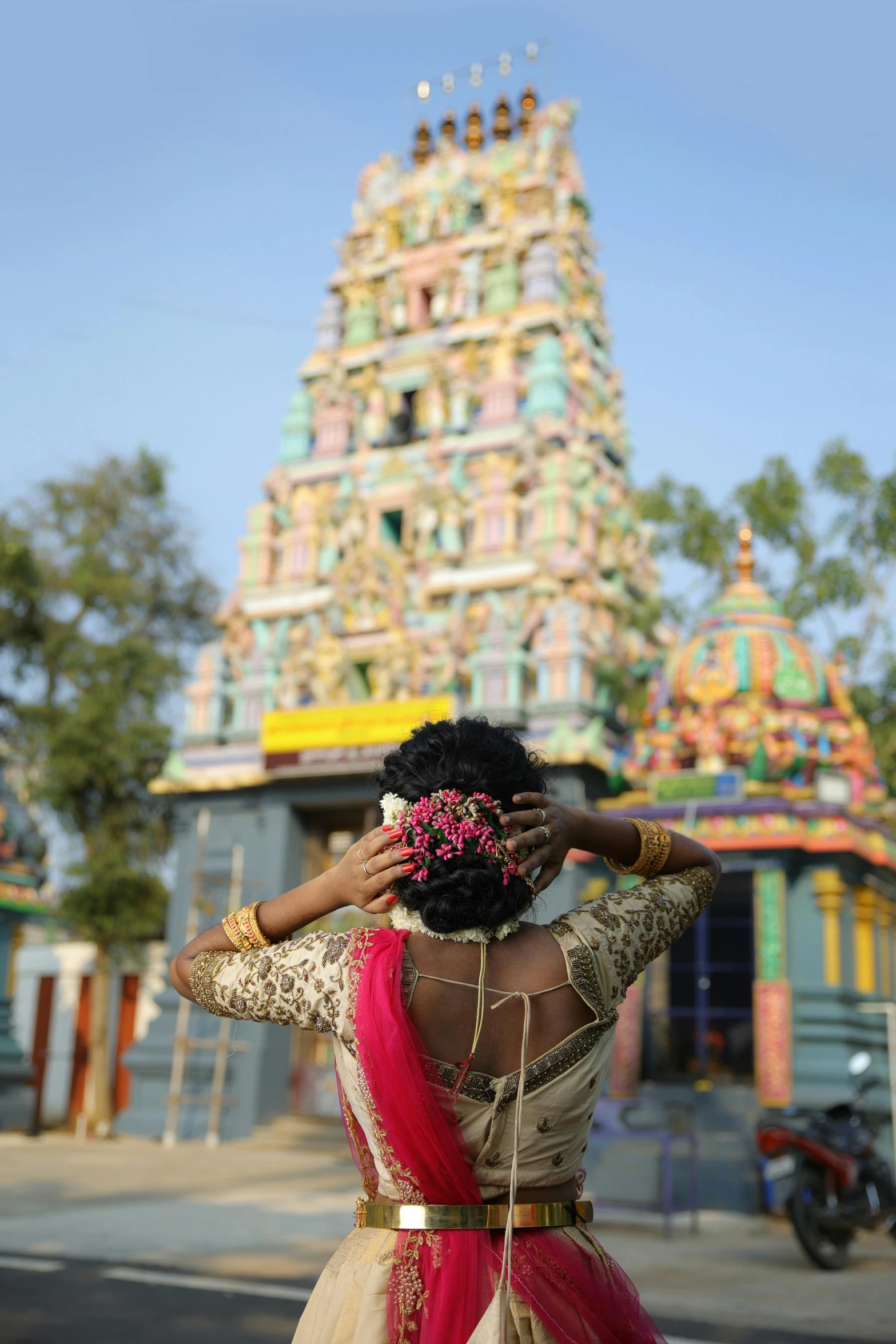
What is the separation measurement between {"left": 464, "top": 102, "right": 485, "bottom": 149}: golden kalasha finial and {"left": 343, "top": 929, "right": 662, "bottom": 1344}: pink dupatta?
22115 millimetres

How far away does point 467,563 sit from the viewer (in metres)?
17.1

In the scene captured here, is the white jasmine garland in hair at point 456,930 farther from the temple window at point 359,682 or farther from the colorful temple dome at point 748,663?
the temple window at point 359,682

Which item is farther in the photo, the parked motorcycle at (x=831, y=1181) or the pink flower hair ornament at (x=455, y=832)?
the parked motorcycle at (x=831, y=1181)

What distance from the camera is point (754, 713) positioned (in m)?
12.6

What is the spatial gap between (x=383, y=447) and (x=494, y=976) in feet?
57.3

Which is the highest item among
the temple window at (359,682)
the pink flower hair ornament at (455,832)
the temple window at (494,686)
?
the temple window at (359,682)

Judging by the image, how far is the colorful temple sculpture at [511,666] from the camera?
11.9 meters

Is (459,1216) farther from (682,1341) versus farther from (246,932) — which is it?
(682,1341)

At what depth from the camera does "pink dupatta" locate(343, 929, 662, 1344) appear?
1.96 meters

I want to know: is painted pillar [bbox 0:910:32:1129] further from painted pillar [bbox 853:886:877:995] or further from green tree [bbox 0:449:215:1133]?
painted pillar [bbox 853:886:877:995]

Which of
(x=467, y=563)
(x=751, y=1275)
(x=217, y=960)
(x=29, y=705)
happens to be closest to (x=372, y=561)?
(x=467, y=563)

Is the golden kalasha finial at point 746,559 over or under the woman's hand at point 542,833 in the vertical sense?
over

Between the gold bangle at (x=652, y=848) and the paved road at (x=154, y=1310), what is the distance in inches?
145

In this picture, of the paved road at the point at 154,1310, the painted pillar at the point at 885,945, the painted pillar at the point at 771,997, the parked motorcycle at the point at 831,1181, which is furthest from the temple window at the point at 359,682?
the paved road at the point at 154,1310
